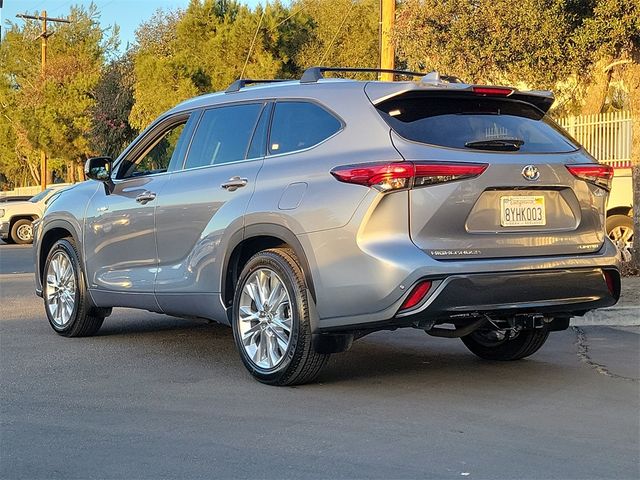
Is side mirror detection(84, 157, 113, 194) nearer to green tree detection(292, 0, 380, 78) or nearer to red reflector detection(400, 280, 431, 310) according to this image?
red reflector detection(400, 280, 431, 310)

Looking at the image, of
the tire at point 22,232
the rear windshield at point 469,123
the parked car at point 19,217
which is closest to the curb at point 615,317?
Answer: the rear windshield at point 469,123

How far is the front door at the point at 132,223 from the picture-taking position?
23.9 feet

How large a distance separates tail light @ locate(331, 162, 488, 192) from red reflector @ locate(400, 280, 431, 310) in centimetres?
57

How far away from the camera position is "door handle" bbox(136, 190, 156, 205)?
7227mm

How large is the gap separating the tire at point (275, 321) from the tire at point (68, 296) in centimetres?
232

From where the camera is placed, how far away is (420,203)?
5.39 metres

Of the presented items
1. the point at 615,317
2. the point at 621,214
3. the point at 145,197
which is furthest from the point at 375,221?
the point at 621,214

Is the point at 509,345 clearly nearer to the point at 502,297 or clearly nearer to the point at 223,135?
the point at 502,297

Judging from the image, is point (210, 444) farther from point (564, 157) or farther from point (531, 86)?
point (531, 86)

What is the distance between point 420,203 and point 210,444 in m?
1.81

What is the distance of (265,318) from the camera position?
617 cm

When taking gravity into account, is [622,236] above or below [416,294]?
below

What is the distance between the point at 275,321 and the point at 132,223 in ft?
6.23

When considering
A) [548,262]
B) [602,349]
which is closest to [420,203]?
[548,262]
